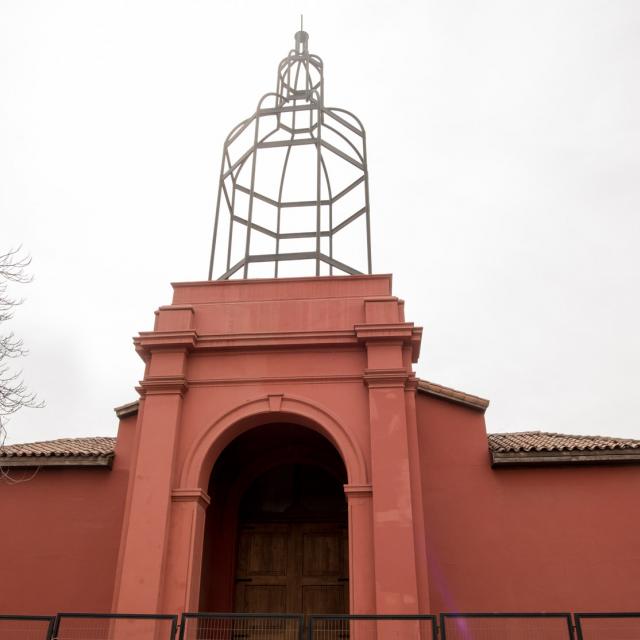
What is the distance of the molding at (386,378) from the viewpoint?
9.70 m

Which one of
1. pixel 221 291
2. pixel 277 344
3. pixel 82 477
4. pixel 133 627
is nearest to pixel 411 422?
pixel 277 344

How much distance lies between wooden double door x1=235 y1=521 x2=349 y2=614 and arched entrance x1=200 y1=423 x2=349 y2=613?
0.05ft

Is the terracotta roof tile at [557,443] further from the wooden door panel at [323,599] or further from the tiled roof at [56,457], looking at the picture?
the tiled roof at [56,457]

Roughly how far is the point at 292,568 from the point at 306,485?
1508 millimetres

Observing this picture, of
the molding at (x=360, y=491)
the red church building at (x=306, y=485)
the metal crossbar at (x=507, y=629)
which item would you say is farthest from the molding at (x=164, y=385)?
the metal crossbar at (x=507, y=629)

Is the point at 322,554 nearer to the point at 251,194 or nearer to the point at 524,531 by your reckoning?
the point at 524,531

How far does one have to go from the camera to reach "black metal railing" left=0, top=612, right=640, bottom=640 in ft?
26.0

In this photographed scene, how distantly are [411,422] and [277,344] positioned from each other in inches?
94.5

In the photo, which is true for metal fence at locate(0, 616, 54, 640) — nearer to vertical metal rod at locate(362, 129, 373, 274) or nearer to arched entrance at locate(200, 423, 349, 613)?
arched entrance at locate(200, 423, 349, 613)

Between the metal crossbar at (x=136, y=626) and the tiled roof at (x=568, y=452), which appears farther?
the tiled roof at (x=568, y=452)

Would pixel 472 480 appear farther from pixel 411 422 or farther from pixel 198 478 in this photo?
pixel 198 478

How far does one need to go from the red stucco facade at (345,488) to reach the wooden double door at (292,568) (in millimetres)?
422

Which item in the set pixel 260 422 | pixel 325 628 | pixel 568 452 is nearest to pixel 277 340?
pixel 260 422

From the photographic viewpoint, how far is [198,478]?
949 cm
